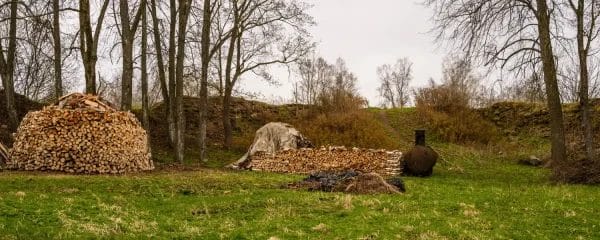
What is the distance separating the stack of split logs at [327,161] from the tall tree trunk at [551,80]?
5215 millimetres

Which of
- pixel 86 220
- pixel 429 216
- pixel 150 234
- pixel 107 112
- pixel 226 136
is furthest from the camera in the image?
Result: pixel 226 136

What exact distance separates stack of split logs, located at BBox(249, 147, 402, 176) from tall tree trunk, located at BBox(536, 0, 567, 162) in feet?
17.1

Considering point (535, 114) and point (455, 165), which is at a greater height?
point (535, 114)

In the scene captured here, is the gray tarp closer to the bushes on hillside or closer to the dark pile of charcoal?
the dark pile of charcoal

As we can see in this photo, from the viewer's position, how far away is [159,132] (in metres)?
28.3

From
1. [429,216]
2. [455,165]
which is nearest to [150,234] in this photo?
[429,216]

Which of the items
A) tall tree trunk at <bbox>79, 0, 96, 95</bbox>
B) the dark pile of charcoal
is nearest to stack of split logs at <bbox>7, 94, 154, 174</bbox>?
tall tree trunk at <bbox>79, 0, 96, 95</bbox>

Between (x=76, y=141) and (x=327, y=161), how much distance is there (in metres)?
8.78

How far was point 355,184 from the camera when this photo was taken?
13.0m

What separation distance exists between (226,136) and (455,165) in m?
11.6

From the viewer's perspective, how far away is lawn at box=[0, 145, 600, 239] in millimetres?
7906

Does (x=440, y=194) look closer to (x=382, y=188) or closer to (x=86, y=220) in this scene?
(x=382, y=188)

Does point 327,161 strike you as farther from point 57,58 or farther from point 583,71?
point 57,58

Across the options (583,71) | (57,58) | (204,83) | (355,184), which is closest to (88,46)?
(204,83)
